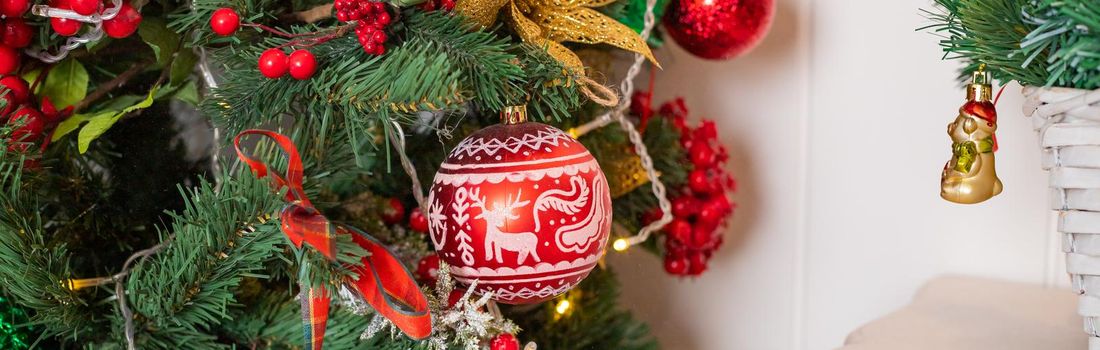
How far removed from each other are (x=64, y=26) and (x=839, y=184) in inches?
26.2

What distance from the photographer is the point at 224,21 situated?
1.77ft

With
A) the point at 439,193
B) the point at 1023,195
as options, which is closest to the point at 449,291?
the point at 439,193

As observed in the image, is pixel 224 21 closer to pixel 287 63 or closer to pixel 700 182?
pixel 287 63

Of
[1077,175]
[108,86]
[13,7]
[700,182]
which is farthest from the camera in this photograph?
[700,182]

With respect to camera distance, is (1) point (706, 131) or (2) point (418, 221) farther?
(1) point (706, 131)

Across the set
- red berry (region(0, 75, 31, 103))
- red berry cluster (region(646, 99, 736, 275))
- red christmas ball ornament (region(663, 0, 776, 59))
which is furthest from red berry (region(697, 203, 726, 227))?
red berry (region(0, 75, 31, 103))

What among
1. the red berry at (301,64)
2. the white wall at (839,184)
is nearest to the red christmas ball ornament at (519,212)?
the red berry at (301,64)

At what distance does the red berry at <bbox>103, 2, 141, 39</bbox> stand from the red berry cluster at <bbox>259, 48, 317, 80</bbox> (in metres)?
0.11

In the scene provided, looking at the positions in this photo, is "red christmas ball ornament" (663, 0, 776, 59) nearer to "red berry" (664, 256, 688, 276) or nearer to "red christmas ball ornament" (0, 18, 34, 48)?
"red berry" (664, 256, 688, 276)

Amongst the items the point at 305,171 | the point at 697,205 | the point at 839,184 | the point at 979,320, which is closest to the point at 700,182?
the point at 697,205

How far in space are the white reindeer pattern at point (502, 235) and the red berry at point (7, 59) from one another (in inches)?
12.7

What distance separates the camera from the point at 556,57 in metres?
0.57

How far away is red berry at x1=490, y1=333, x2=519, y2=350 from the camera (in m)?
0.58

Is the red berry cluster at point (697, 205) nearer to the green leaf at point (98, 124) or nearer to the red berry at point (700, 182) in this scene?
the red berry at point (700, 182)
